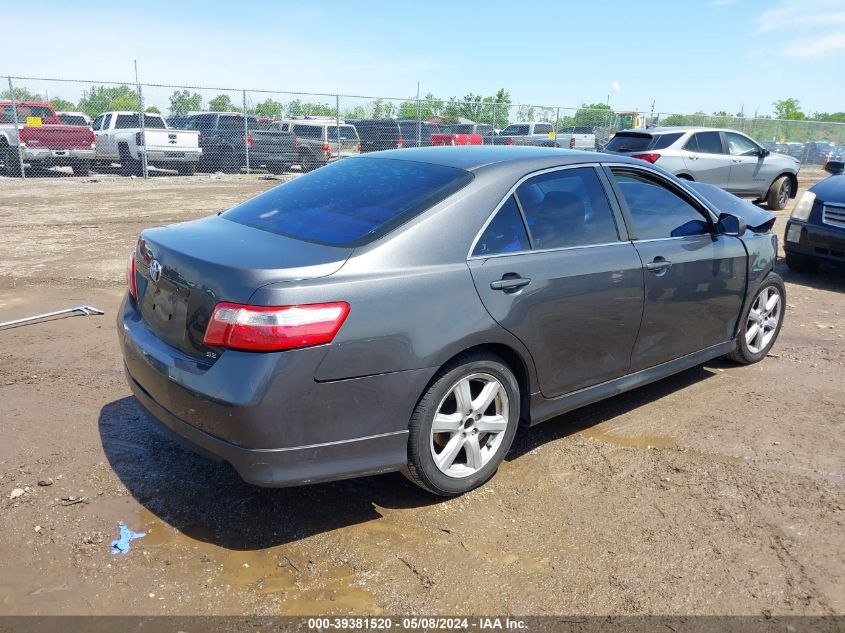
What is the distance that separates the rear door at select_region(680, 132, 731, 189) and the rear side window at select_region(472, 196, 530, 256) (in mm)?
10272

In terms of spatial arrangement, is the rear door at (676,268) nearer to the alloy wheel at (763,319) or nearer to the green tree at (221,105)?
the alloy wheel at (763,319)

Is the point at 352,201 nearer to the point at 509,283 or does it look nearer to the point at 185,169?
the point at 509,283

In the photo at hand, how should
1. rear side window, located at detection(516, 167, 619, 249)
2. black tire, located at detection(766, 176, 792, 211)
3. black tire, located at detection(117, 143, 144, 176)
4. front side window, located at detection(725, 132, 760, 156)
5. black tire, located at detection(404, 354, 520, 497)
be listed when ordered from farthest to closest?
black tire, located at detection(117, 143, 144, 176)
black tire, located at detection(766, 176, 792, 211)
front side window, located at detection(725, 132, 760, 156)
rear side window, located at detection(516, 167, 619, 249)
black tire, located at detection(404, 354, 520, 497)

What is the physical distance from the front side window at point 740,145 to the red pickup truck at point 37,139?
53.5ft

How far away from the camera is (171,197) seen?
1547 cm

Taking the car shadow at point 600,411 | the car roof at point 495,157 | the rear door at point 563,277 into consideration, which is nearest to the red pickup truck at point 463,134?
the car shadow at point 600,411

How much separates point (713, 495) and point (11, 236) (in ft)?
32.3

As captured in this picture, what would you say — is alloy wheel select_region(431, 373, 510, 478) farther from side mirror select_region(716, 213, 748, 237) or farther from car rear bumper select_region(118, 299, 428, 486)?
side mirror select_region(716, 213, 748, 237)

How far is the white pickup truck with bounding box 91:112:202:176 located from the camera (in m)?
19.9

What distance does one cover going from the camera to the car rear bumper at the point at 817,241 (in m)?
7.80

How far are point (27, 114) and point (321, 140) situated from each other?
26.7 feet

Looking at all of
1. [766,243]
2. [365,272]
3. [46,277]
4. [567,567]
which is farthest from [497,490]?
[46,277]

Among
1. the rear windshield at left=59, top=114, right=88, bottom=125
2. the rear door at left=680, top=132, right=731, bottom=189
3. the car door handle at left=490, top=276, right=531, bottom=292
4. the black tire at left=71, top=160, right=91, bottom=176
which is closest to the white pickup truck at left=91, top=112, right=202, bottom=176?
the rear windshield at left=59, top=114, right=88, bottom=125

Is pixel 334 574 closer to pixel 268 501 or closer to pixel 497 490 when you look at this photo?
pixel 268 501
